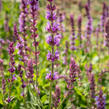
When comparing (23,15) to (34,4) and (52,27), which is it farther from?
(52,27)

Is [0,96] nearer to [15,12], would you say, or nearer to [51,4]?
[51,4]

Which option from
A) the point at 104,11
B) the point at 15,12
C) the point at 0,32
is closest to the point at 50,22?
the point at 104,11

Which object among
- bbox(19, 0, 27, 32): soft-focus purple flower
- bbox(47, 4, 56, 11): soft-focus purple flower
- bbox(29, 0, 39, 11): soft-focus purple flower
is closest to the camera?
bbox(47, 4, 56, 11): soft-focus purple flower

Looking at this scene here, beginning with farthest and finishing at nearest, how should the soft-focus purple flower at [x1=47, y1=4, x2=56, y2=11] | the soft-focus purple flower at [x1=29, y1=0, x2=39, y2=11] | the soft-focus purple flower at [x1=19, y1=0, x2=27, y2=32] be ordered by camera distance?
the soft-focus purple flower at [x1=19, y1=0, x2=27, y2=32], the soft-focus purple flower at [x1=29, y1=0, x2=39, y2=11], the soft-focus purple flower at [x1=47, y1=4, x2=56, y2=11]

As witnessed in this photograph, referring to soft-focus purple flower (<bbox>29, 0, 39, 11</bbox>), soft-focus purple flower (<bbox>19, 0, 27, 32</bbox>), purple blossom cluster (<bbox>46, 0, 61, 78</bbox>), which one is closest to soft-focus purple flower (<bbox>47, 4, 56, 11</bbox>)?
purple blossom cluster (<bbox>46, 0, 61, 78</bbox>)

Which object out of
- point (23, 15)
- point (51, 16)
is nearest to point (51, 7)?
point (51, 16)

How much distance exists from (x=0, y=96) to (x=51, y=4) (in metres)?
1.41

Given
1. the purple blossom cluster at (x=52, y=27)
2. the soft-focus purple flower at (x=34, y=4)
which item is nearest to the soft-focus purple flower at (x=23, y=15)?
the soft-focus purple flower at (x=34, y=4)

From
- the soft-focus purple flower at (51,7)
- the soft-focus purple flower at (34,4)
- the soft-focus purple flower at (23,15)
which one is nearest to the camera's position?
the soft-focus purple flower at (51,7)

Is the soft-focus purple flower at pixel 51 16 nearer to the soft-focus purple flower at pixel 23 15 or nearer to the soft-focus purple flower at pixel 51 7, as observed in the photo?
the soft-focus purple flower at pixel 51 7

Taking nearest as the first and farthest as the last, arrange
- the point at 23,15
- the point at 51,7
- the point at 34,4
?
the point at 51,7 → the point at 34,4 → the point at 23,15

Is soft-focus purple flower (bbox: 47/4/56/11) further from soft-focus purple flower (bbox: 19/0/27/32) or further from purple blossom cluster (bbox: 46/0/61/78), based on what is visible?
soft-focus purple flower (bbox: 19/0/27/32)

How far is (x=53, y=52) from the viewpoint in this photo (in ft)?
8.31

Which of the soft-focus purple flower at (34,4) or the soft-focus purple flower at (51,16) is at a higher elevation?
the soft-focus purple flower at (34,4)
